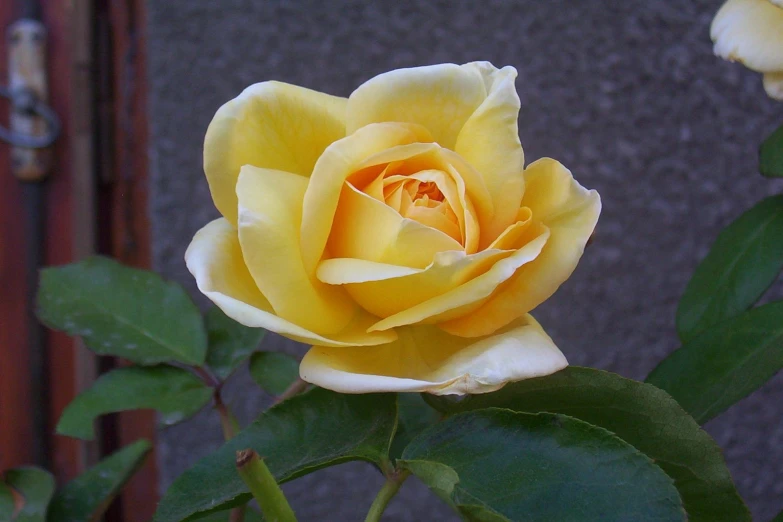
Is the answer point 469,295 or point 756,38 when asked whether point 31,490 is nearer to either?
point 469,295

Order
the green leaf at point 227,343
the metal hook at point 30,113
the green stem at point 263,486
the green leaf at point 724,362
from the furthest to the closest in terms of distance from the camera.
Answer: the metal hook at point 30,113 < the green leaf at point 227,343 < the green leaf at point 724,362 < the green stem at point 263,486

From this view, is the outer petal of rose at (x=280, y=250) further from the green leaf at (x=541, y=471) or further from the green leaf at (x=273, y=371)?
the green leaf at (x=273, y=371)

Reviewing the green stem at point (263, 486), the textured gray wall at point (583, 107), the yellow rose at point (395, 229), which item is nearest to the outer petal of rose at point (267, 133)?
the yellow rose at point (395, 229)

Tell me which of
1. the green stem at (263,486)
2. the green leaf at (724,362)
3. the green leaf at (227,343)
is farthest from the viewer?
the green leaf at (227,343)

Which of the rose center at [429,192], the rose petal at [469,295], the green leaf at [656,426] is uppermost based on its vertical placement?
the rose center at [429,192]

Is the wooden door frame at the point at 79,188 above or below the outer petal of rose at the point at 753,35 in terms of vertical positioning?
below

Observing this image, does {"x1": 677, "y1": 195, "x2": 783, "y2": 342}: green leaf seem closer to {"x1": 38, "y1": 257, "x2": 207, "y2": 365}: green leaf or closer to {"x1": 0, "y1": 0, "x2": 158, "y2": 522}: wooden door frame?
{"x1": 38, "y1": 257, "x2": 207, "y2": 365}: green leaf

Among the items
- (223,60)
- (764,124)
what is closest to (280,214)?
(223,60)

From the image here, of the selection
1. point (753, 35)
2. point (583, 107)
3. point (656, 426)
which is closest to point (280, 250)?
point (656, 426)
